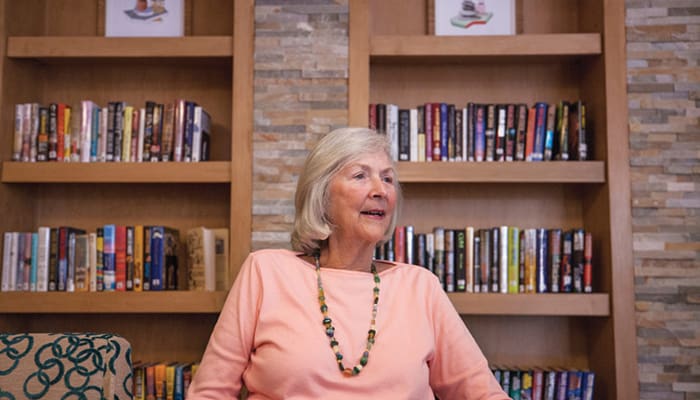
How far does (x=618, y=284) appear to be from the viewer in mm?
2721

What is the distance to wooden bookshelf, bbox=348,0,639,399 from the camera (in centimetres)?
276

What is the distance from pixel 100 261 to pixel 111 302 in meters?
0.20

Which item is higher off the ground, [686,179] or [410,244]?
[686,179]

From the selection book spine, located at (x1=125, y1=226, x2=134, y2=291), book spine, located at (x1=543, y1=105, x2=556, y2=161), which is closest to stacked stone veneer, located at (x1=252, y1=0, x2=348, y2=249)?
book spine, located at (x1=125, y1=226, x2=134, y2=291)

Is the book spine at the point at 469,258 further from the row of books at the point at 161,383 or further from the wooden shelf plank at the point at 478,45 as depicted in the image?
the row of books at the point at 161,383

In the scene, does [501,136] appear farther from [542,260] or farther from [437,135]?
[542,260]

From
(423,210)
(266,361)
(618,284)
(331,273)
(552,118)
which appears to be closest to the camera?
(266,361)

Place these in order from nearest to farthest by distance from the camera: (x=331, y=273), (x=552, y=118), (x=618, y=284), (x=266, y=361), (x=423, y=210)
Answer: (x=266, y=361), (x=331, y=273), (x=618, y=284), (x=552, y=118), (x=423, y=210)

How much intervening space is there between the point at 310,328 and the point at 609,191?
1.65 metres

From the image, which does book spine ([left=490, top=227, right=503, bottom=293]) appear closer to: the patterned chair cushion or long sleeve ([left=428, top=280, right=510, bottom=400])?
long sleeve ([left=428, top=280, right=510, bottom=400])

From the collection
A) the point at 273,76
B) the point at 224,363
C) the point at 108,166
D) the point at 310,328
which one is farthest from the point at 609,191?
the point at 108,166

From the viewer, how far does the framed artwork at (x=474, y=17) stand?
10.1 feet

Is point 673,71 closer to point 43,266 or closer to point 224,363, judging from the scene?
point 224,363

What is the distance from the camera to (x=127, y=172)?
2.86 m
